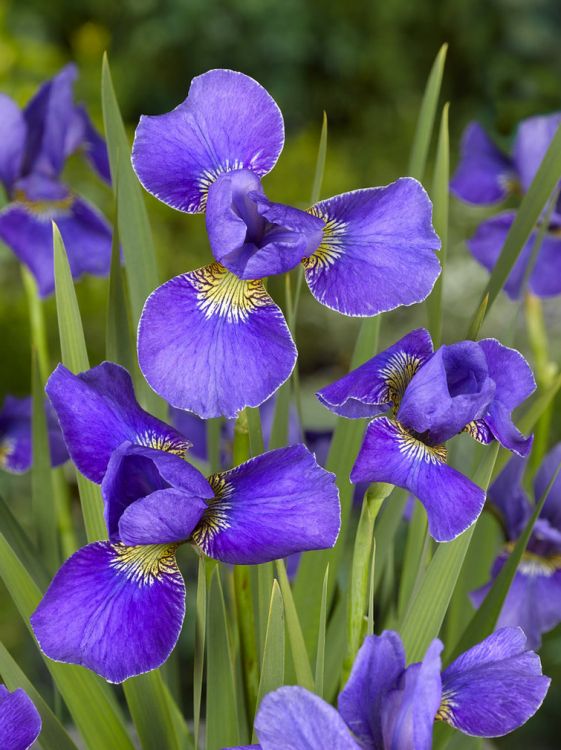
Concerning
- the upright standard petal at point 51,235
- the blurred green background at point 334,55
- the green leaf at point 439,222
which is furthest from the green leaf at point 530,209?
the blurred green background at point 334,55

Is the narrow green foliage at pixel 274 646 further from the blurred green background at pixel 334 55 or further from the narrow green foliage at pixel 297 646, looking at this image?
the blurred green background at pixel 334 55

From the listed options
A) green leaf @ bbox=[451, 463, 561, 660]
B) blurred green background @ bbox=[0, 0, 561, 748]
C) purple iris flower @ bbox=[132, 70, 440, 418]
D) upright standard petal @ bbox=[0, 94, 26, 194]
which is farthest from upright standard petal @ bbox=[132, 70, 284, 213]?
blurred green background @ bbox=[0, 0, 561, 748]

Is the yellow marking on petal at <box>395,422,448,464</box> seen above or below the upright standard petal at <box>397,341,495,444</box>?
below

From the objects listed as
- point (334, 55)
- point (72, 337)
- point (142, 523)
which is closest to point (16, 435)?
point (72, 337)

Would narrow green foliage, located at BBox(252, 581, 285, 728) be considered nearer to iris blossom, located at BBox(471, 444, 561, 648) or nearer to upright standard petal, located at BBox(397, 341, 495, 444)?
upright standard petal, located at BBox(397, 341, 495, 444)

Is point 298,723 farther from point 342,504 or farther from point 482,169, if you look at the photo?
point 482,169

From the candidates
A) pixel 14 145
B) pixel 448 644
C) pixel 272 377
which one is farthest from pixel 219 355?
pixel 14 145

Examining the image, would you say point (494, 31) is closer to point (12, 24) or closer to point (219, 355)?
point (12, 24)
